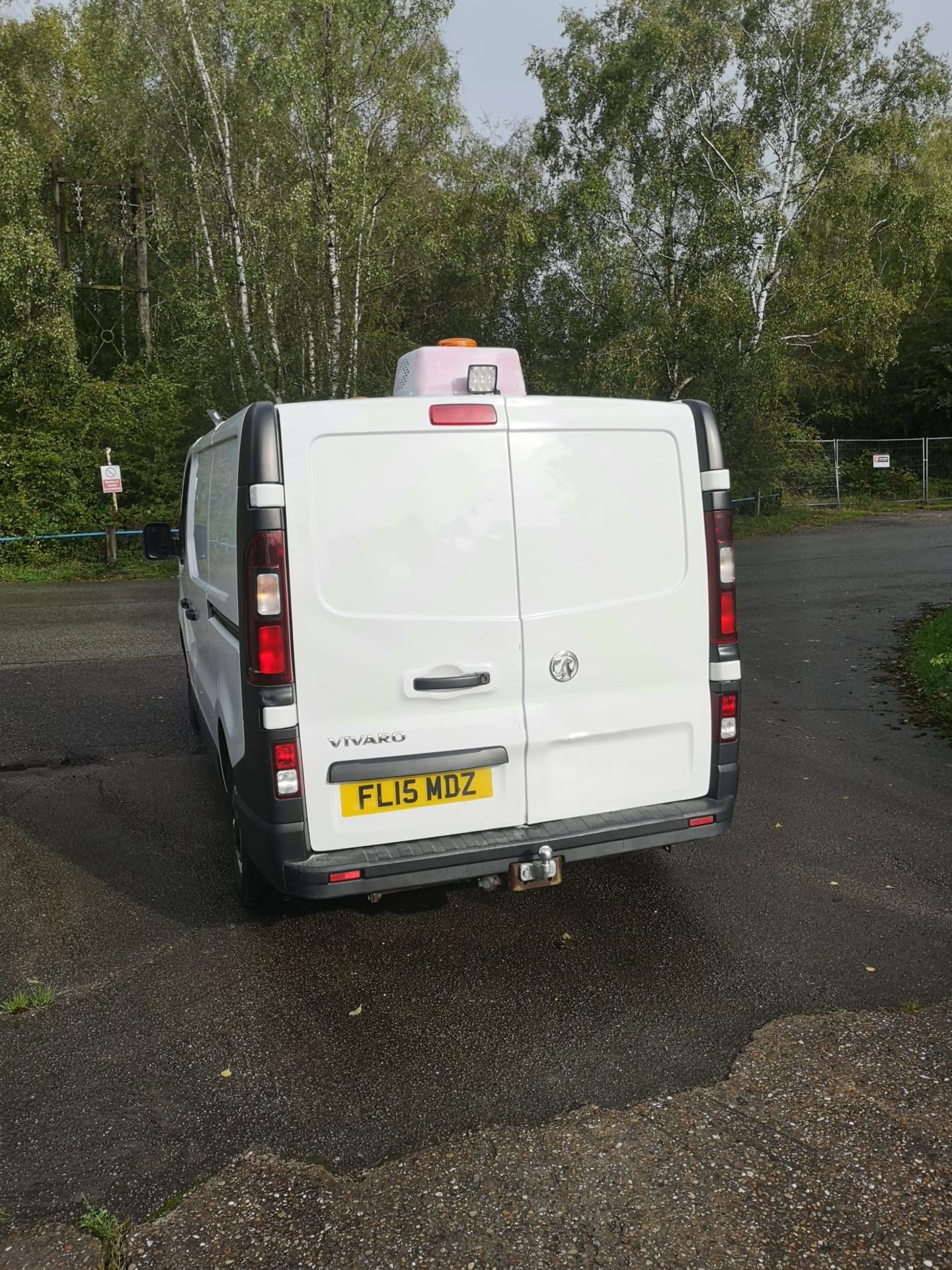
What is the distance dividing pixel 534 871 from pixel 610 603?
1.11 m

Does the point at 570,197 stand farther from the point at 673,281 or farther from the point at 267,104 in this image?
the point at 267,104

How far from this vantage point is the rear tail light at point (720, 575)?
424cm

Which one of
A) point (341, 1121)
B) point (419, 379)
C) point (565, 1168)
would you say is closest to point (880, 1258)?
point (565, 1168)

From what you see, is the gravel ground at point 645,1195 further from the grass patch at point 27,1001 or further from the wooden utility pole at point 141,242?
the wooden utility pole at point 141,242

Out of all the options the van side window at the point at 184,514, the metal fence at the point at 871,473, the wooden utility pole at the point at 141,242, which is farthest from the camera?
the metal fence at the point at 871,473

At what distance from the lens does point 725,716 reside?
4.32 m

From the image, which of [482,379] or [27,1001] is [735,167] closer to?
[482,379]

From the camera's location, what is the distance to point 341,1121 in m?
3.12

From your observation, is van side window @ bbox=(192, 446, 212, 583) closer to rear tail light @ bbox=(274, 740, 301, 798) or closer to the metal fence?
rear tail light @ bbox=(274, 740, 301, 798)

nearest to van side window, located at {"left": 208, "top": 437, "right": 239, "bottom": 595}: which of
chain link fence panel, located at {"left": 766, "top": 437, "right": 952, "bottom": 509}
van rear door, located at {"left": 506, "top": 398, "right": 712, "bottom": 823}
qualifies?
van rear door, located at {"left": 506, "top": 398, "right": 712, "bottom": 823}

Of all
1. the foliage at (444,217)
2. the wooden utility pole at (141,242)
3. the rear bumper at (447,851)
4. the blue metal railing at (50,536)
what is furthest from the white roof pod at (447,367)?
the wooden utility pole at (141,242)

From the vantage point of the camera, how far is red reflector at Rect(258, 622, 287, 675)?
371cm

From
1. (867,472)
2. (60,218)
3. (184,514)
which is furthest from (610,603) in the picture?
(867,472)

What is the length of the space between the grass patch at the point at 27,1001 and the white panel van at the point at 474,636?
92cm
